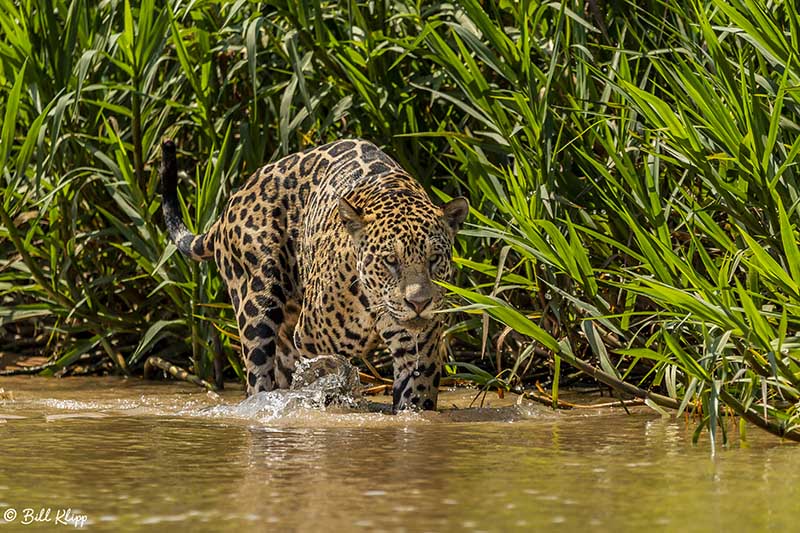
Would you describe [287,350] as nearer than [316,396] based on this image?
No

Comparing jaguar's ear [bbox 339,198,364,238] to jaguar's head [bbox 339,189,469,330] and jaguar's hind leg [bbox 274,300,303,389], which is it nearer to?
jaguar's head [bbox 339,189,469,330]

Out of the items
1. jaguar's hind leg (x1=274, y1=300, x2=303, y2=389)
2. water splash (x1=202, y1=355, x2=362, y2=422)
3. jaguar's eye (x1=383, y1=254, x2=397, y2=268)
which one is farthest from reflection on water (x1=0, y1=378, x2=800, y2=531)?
jaguar's hind leg (x1=274, y1=300, x2=303, y2=389)

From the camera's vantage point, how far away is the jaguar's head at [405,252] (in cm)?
493

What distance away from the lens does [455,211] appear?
5.16 metres

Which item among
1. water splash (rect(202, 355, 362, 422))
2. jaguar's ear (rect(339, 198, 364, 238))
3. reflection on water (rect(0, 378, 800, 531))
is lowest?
reflection on water (rect(0, 378, 800, 531))

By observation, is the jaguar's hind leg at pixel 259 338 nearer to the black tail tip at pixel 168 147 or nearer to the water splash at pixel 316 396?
the water splash at pixel 316 396

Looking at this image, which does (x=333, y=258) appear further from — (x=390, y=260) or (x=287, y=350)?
(x=287, y=350)

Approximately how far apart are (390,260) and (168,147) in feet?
4.57

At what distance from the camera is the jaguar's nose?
4891 mm

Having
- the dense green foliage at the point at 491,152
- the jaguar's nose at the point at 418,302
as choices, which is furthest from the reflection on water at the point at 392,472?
the jaguar's nose at the point at 418,302

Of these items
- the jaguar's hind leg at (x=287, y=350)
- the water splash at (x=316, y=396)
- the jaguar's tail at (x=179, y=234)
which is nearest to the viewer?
the water splash at (x=316, y=396)

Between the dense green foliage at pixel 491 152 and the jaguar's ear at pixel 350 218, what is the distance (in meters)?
0.42

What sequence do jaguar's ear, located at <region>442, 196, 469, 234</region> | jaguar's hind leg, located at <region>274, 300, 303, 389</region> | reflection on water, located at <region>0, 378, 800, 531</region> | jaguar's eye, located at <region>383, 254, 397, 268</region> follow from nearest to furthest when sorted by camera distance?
reflection on water, located at <region>0, 378, 800, 531</region> < jaguar's eye, located at <region>383, 254, 397, 268</region> < jaguar's ear, located at <region>442, 196, 469, 234</region> < jaguar's hind leg, located at <region>274, 300, 303, 389</region>

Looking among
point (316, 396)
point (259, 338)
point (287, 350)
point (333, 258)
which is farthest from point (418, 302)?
point (287, 350)
